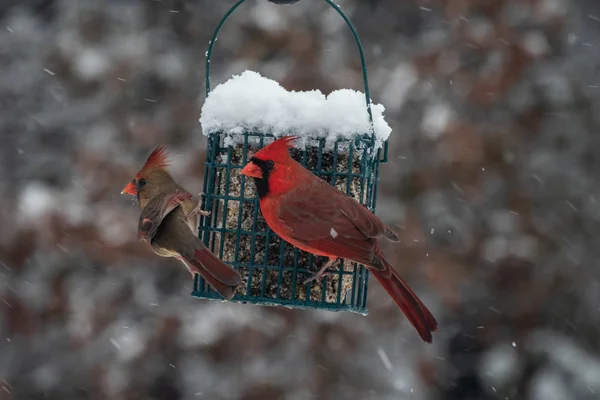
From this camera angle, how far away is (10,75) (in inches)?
355

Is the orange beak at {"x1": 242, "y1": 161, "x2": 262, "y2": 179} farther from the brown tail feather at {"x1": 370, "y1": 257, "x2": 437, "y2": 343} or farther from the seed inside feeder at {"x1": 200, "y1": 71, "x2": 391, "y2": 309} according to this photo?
the brown tail feather at {"x1": 370, "y1": 257, "x2": 437, "y2": 343}

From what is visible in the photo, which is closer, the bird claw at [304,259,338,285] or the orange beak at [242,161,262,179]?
the orange beak at [242,161,262,179]

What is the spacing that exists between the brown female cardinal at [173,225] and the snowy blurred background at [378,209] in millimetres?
2747

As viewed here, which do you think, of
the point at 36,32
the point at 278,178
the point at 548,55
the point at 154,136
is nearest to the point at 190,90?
the point at 154,136

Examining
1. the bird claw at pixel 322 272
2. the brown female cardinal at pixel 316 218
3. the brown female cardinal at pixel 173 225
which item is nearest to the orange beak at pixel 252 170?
the brown female cardinal at pixel 316 218

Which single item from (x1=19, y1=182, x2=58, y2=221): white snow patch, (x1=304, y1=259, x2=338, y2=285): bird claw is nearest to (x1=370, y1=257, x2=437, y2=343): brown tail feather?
(x1=304, y1=259, x2=338, y2=285): bird claw

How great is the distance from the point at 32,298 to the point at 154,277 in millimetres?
985

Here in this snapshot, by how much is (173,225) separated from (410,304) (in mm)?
1240

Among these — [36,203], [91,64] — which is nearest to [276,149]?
[36,203]

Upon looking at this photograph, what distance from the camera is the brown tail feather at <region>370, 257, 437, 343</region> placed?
4.72m

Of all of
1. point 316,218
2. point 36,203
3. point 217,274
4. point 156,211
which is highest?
point 316,218

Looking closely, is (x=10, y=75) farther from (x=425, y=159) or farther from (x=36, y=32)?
(x=425, y=159)

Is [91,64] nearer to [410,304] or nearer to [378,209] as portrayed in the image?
[378,209]

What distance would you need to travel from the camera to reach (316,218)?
4801mm
